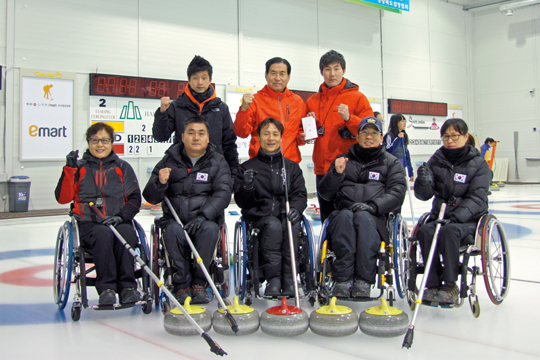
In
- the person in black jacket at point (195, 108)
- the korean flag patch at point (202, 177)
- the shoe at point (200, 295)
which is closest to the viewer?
the shoe at point (200, 295)

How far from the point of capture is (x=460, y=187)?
104 inches

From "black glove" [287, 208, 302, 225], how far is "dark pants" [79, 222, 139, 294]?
2.60 ft

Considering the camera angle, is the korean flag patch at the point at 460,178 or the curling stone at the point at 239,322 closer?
the curling stone at the point at 239,322

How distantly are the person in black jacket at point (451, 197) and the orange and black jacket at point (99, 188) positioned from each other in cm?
154

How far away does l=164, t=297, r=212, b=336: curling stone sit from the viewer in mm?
1996

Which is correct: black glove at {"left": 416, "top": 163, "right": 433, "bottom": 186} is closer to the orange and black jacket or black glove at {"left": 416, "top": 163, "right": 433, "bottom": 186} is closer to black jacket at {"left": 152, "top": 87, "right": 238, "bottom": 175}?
black jacket at {"left": 152, "top": 87, "right": 238, "bottom": 175}

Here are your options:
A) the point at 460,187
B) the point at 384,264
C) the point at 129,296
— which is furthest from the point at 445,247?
the point at 129,296

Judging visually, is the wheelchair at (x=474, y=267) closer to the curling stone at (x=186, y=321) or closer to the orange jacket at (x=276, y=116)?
the orange jacket at (x=276, y=116)

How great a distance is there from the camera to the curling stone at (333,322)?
1973mm

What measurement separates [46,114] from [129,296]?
5.82 meters

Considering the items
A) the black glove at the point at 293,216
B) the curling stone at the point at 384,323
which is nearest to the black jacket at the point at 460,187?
the black glove at the point at 293,216

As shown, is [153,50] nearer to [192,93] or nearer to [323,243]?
[192,93]

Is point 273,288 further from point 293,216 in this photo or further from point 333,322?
point 333,322

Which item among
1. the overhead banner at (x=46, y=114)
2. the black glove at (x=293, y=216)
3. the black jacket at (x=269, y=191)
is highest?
the overhead banner at (x=46, y=114)
